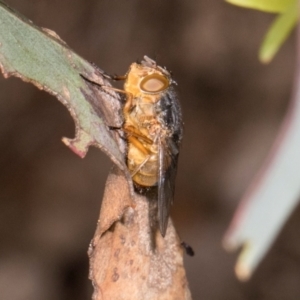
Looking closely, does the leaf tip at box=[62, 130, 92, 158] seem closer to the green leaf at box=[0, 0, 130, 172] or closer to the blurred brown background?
the green leaf at box=[0, 0, 130, 172]

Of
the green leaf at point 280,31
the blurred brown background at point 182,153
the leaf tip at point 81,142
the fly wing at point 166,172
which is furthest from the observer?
the blurred brown background at point 182,153

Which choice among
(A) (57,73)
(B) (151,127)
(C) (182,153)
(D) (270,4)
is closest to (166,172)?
(B) (151,127)

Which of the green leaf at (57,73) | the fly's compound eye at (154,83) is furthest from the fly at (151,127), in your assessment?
the green leaf at (57,73)

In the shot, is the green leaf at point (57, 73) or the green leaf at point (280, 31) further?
the green leaf at point (57, 73)

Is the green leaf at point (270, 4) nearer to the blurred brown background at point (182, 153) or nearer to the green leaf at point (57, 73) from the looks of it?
the green leaf at point (57, 73)

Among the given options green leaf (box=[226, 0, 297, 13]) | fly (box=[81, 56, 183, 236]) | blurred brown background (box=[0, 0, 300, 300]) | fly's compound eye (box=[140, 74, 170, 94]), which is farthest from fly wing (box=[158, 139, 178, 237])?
blurred brown background (box=[0, 0, 300, 300])

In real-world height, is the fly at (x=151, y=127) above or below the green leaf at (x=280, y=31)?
below
